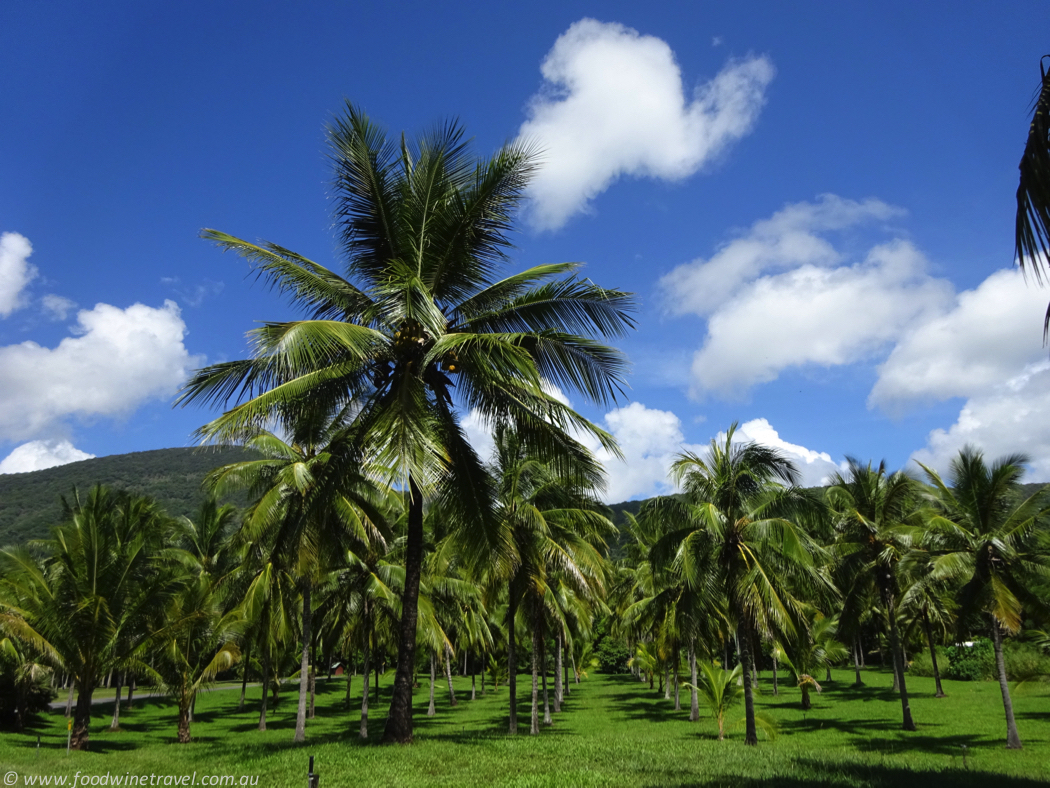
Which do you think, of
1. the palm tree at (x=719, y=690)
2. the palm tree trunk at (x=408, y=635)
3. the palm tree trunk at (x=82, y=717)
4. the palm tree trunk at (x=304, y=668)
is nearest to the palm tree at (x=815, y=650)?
the palm tree at (x=719, y=690)

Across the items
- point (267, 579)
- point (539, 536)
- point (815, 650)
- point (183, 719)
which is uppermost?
point (539, 536)

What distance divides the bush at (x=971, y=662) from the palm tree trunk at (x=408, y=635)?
4652cm

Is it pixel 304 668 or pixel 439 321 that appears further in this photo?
pixel 304 668

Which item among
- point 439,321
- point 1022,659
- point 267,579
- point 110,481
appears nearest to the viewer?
point 439,321

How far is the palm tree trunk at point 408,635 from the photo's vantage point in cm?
1230

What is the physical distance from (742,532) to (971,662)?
38057 mm

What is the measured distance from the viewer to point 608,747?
15234 mm

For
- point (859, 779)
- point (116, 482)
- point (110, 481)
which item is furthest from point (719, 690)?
point (116, 482)

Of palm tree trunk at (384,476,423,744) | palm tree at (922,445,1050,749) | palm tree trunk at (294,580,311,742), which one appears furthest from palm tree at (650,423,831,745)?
palm tree trunk at (294,580,311,742)

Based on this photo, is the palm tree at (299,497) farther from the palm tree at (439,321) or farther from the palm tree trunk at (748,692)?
the palm tree trunk at (748,692)

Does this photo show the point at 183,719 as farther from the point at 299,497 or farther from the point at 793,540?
the point at 793,540

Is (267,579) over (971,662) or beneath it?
over

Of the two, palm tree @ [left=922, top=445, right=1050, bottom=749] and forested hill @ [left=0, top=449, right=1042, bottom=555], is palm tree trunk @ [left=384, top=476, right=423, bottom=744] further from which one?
forested hill @ [left=0, top=449, right=1042, bottom=555]

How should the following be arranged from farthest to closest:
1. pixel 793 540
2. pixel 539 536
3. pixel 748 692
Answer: pixel 748 692, pixel 539 536, pixel 793 540
